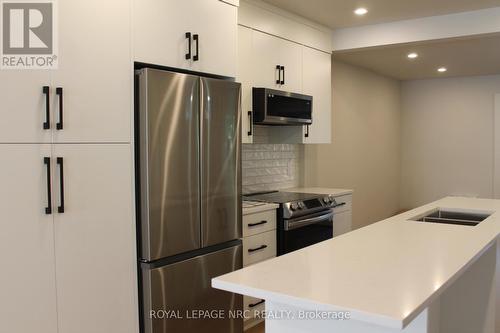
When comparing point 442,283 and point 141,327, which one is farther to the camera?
point 141,327

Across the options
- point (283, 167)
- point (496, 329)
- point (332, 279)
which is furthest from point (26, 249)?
point (283, 167)

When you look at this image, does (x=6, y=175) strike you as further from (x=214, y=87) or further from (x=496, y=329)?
(x=496, y=329)

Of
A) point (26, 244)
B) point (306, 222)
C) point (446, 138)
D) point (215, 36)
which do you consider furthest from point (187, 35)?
point (446, 138)

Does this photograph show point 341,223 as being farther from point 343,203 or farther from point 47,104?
point 47,104

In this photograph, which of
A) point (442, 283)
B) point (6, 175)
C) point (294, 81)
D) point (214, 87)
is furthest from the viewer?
point (294, 81)

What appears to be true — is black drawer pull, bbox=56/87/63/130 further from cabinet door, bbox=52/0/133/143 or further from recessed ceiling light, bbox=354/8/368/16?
recessed ceiling light, bbox=354/8/368/16

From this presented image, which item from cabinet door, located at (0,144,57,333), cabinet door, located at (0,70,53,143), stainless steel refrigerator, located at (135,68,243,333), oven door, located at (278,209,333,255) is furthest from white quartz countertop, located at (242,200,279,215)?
cabinet door, located at (0,70,53,143)

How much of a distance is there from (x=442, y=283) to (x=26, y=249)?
66.9 inches

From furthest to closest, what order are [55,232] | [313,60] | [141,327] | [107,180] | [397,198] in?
1. [397,198]
2. [313,60]
3. [141,327]
4. [107,180]
5. [55,232]

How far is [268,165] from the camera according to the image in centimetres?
455

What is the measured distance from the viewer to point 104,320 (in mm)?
2330

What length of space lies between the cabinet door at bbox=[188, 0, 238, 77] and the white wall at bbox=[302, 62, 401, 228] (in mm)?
2447

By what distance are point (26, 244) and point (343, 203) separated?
3146mm

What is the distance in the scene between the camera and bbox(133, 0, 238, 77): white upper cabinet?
2.47 meters
